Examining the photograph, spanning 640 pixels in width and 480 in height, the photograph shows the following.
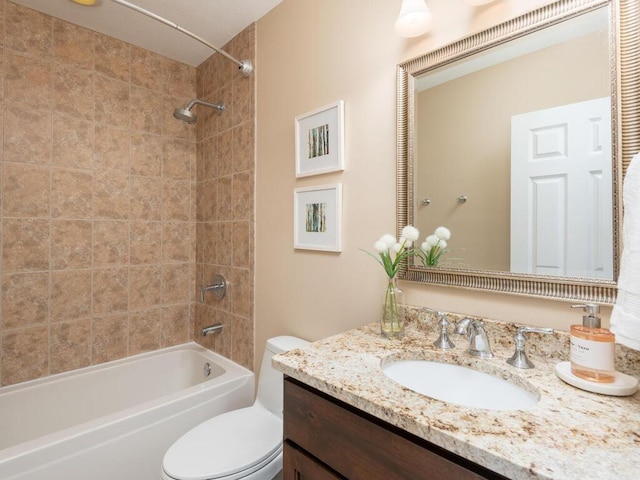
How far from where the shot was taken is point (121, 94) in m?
2.04

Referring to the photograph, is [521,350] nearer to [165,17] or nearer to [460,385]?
[460,385]

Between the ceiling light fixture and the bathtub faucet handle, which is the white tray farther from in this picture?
the ceiling light fixture

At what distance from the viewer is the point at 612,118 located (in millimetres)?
780

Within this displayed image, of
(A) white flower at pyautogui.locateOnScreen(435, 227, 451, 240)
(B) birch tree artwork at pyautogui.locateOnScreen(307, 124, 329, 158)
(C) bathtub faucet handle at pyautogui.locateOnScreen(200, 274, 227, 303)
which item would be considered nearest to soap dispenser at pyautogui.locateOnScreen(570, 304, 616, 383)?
(A) white flower at pyautogui.locateOnScreen(435, 227, 451, 240)

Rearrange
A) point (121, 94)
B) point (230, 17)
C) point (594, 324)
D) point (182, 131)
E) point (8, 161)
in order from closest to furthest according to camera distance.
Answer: point (594, 324) → point (8, 161) → point (230, 17) → point (121, 94) → point (182, 131)

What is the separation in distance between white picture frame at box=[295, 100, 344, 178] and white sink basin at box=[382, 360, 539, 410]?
32.5 inches

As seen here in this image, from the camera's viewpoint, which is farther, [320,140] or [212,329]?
[212,329]

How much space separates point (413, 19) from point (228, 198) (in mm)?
1421

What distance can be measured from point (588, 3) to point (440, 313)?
91cm

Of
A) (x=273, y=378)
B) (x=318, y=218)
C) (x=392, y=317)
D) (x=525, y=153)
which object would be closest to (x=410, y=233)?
(x=392, y=317)

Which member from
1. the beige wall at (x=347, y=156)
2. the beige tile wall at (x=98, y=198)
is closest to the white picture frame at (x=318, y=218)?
the beige wall at (x=347, y=156)

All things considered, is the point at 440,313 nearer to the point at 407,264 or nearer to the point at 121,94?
the point at 407,264

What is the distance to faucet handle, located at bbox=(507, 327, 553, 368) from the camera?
81 cm

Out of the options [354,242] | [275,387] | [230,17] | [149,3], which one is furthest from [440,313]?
[149,3]
